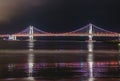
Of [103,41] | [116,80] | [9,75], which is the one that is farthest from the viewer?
A: [103,41]

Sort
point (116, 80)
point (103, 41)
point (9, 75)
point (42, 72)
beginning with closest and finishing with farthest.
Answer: point (116, 80)
point (9, 75)
point (42, 72)
point (103, 41)

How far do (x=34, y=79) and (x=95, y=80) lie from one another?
2.87 meters

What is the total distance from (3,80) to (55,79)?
2378mm

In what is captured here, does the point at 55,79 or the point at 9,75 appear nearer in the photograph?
the point at 55,79

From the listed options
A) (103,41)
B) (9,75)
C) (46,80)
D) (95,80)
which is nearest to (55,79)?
(46,80)

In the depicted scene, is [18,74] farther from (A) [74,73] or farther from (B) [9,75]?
(A) [74,73]

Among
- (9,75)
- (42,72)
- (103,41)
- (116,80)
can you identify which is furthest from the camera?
(103,41)

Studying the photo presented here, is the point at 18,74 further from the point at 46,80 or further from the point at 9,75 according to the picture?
the point at 46,80

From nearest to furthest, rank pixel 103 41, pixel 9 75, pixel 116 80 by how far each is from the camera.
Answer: pixel 116 80 < pixel 9 75 < pixel 103 41

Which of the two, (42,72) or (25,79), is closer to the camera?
(25,79)

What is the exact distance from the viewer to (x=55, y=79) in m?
19.6

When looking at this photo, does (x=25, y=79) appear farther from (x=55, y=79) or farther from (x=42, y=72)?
(x=42, y=72)

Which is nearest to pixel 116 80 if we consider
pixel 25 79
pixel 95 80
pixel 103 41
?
pixel 95 80

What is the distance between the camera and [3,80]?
19078mm
